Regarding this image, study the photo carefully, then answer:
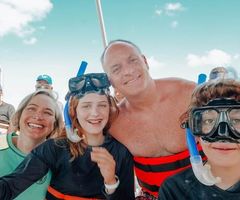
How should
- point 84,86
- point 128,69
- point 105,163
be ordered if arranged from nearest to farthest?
point 105,163 → point 84,86 → point 128,69

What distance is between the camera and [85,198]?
2174 millimetres

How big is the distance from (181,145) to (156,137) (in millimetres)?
224

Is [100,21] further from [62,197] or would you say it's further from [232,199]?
[232,199]

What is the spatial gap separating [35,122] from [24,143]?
0.20 m

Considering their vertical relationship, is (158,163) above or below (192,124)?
below

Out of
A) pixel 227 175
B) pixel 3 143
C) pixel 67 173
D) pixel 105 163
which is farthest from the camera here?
pixel 3 143

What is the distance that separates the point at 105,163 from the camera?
6.99 feet

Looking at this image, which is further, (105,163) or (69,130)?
(69,130)

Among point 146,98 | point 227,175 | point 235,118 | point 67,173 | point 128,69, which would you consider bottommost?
point 67,173

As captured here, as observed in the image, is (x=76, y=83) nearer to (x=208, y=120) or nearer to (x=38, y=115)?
(x=38, y=115)

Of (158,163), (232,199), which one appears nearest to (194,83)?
(158,163)

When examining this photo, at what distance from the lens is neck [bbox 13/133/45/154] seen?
2.63 meters

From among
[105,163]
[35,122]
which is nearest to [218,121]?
[105,163]

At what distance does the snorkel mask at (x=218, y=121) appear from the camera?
165 cm
